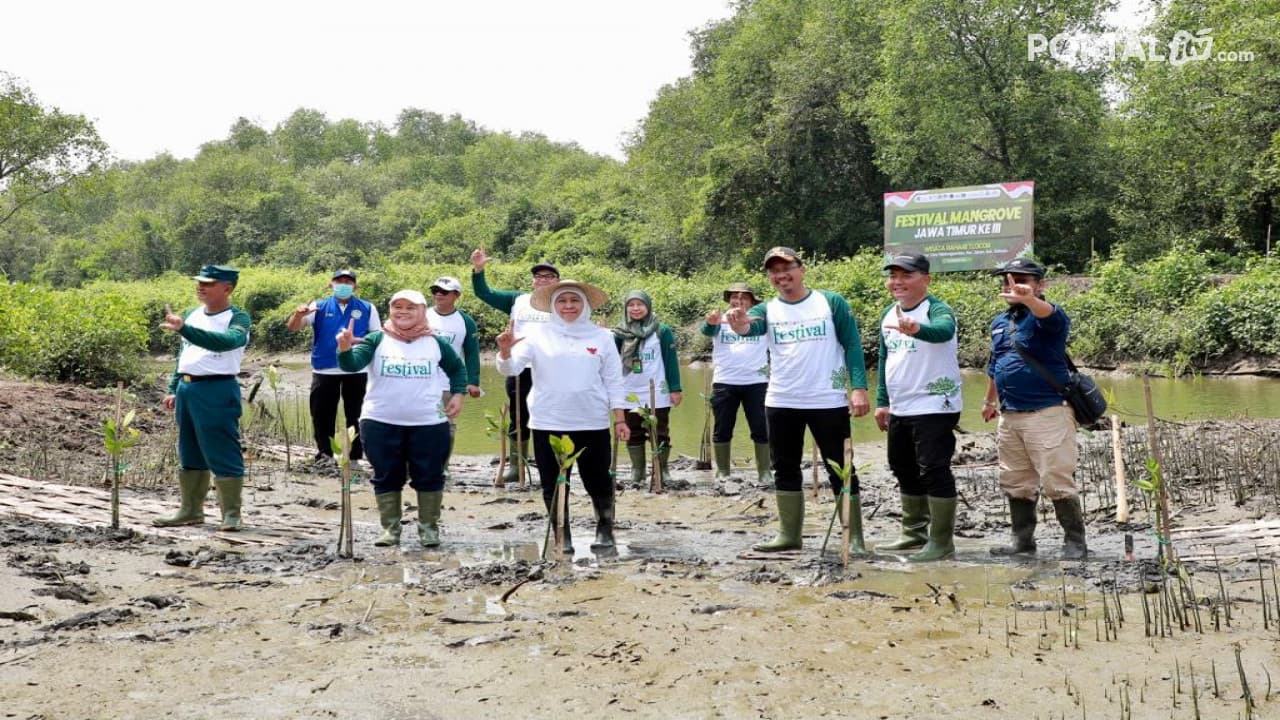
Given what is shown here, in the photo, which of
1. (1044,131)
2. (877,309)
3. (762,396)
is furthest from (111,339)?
(1044,131)

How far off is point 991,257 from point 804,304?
72.4 feet

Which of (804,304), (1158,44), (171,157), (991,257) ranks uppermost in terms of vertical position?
(171,157)

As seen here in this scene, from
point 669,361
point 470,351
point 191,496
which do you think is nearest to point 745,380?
point 669,361

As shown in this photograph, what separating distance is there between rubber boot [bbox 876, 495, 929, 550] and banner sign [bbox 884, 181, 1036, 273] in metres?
20.2

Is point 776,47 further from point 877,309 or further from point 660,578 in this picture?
point 660,578

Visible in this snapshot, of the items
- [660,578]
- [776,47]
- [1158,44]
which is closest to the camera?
[660,578]

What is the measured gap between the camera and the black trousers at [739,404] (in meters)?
10.5

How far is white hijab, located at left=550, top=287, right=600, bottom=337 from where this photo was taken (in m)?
7.36

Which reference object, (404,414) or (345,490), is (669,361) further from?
(345,490)

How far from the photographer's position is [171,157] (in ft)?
352

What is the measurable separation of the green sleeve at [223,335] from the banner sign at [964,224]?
20693 mm

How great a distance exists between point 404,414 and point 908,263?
3.31 meters

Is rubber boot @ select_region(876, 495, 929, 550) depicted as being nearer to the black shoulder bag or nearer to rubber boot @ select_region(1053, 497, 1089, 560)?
rubber boot @ select_region(1053, 497, 1089, 560)

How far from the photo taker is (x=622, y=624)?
215 inches
